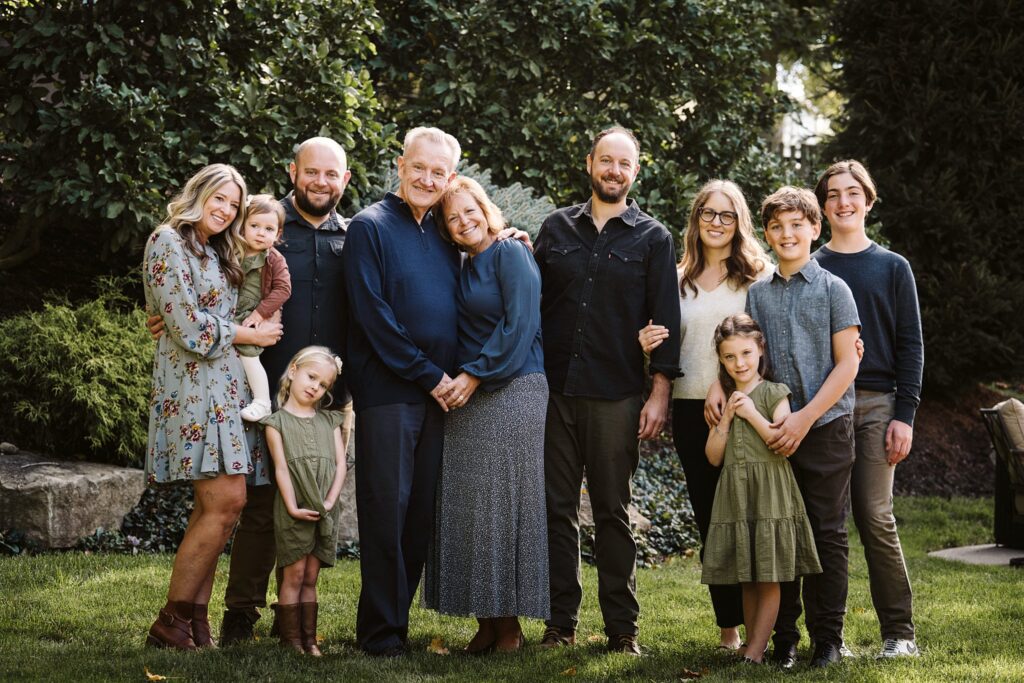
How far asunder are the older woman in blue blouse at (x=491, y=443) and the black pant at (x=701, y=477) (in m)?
0.64

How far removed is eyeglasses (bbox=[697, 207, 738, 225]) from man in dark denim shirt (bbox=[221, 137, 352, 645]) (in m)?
1.59

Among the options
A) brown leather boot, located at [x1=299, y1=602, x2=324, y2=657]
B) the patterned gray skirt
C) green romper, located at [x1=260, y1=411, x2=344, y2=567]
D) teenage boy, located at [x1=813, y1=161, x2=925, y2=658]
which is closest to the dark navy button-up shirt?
green romper, located at [x1=260, y1=411, x2=344, y2=567]

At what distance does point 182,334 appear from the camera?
4.07m

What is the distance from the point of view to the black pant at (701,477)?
4.47m

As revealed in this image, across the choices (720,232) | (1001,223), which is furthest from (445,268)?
(1001,223)

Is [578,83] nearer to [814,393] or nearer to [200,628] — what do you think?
[814,393]

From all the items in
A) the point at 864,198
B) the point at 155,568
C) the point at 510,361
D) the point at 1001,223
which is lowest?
the point at 155,568

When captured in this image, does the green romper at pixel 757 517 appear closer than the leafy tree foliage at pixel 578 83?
Yes

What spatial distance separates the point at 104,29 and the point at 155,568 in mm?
3560

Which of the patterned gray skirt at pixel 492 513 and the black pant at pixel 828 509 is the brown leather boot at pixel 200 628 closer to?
the patterned gray skirt at pixel 492 513

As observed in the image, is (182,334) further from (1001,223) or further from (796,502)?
(1001,223)

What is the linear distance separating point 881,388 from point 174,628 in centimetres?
311

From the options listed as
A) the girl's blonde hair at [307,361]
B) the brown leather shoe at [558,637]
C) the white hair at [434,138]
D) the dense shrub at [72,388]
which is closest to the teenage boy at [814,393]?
the brown leather shoe at [558,637]

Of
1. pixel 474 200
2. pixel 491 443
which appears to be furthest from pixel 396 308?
pixel 491 443
